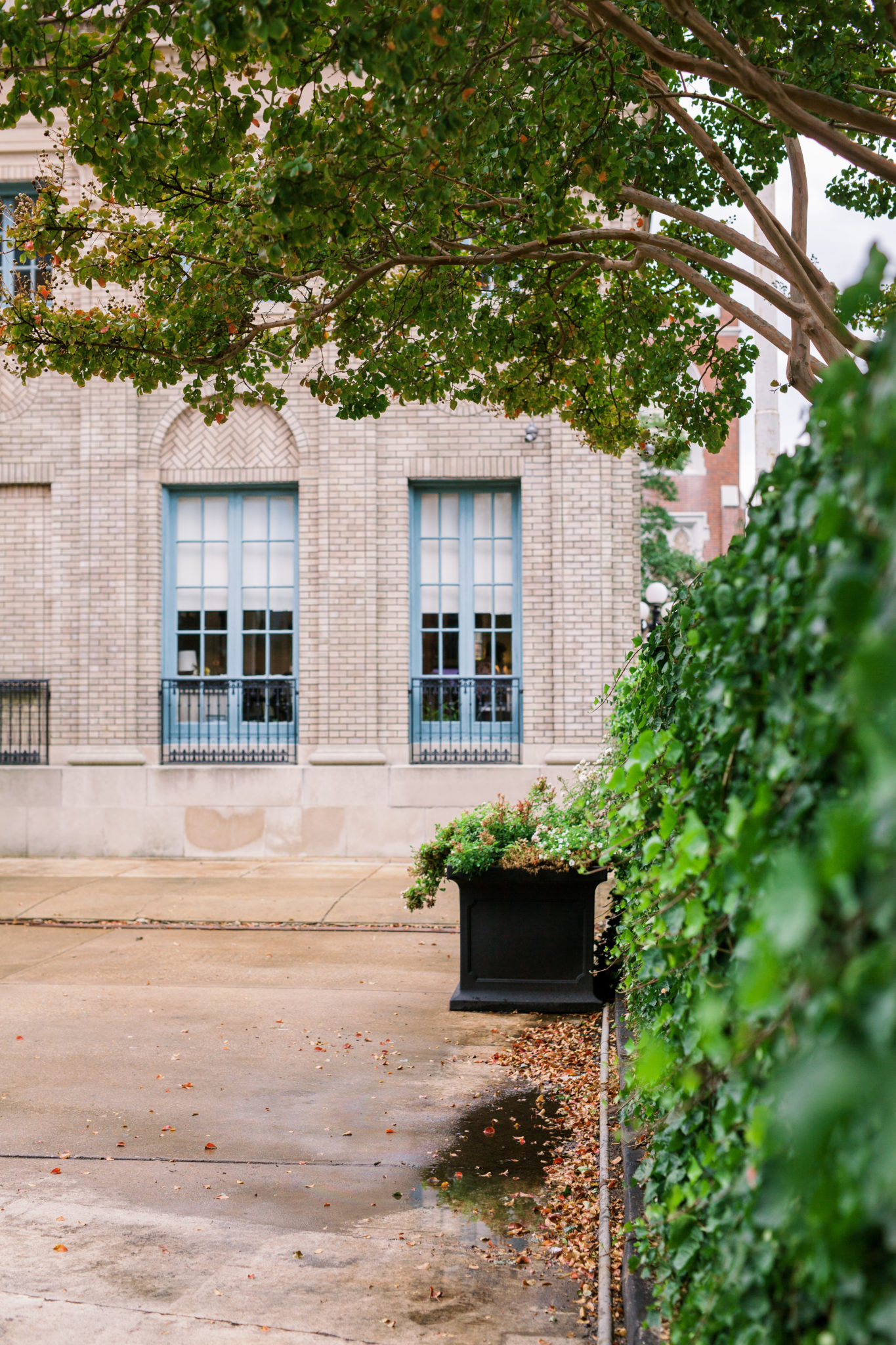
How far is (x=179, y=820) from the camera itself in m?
15.6

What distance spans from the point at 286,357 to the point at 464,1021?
4.94 metres

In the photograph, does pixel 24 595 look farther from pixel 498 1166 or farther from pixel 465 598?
pixel 498 1166

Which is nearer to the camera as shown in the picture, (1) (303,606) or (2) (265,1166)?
(2) (265,1166)

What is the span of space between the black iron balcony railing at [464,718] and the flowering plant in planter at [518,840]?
7564 millimetres

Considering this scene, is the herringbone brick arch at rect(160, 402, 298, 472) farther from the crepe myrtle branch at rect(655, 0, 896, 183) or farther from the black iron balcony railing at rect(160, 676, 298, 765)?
the crepe myrtle branch at rect(655, 0, 896, 183)

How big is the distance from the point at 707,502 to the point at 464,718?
40148mm

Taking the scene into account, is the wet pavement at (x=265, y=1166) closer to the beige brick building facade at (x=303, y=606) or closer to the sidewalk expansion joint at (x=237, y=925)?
the sidewalk expansion joint at (x=237, y=925)

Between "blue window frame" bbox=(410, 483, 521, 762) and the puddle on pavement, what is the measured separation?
9.99m

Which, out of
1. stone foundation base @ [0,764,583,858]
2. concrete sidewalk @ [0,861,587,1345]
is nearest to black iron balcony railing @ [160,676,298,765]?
stone foundation base @ [0,764,583,858]

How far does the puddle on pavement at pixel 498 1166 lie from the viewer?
463 cm

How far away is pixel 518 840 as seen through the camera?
7.52 meters

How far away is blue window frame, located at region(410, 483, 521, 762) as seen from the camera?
1592cm

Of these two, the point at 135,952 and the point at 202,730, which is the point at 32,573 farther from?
the point at 135,952

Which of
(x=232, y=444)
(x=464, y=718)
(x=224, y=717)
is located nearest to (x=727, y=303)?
(x=464, y=718)
